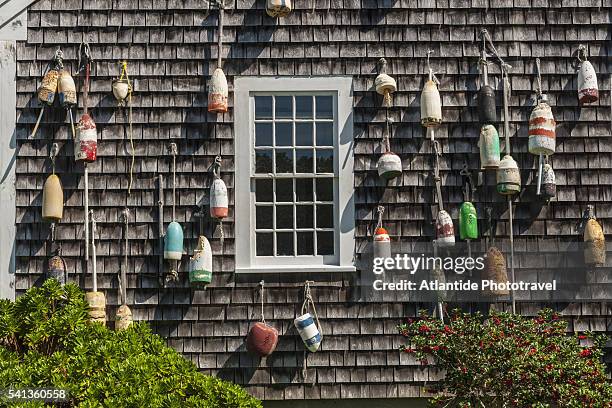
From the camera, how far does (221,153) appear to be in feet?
28.6

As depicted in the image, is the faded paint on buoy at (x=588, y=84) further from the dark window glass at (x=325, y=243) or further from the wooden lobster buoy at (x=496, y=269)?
the dark window glass at (x=325, y=243)

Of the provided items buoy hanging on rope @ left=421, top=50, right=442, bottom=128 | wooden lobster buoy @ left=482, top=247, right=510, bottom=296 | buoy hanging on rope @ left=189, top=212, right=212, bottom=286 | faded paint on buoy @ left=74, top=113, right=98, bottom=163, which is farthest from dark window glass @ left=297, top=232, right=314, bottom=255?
faded paint on buoy @ left=74, top=113, right=98, bottom=163

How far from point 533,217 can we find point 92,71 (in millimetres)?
4637

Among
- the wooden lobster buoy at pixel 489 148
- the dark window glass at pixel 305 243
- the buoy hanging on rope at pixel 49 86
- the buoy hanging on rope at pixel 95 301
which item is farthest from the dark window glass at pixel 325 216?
the buoy hanging on rope at pixel 49 86

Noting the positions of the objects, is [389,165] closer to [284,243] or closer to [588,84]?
[284,243]

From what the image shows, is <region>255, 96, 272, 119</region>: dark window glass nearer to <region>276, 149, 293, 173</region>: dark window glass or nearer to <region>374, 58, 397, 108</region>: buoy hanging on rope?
<region>276, 149, 293, 173</region>: dark window glass

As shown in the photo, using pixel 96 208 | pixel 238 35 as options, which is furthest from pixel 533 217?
pixel 96 208

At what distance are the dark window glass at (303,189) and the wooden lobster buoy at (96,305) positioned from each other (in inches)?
84.4

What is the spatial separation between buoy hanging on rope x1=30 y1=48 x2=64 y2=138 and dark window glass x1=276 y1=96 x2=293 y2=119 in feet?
7.18

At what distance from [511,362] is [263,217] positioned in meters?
2.83

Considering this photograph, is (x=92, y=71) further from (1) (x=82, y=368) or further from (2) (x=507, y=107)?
(2) (x=507, y=107)

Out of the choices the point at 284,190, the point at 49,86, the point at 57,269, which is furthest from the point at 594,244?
the point at 49,86

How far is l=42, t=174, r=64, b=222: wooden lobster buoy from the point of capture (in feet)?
27.7

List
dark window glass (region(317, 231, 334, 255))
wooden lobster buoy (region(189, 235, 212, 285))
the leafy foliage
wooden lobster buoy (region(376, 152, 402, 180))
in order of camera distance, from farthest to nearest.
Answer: dark window glass (region(317, 231, 334, 255)) → wooden lobster buoy (region(376, 152, 402, 180)) → wooden lobster buoy (region(189, 235, 212, 285)) → the leafy foliage
